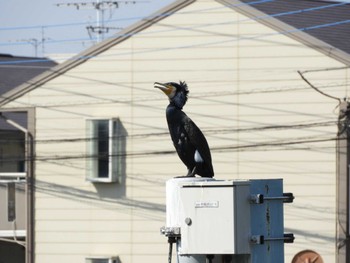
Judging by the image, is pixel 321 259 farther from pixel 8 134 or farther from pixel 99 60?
pixel 8 134

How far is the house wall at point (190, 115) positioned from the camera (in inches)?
1184

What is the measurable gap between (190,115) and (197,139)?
1432 cm

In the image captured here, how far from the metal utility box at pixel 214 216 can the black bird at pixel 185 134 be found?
135 cm

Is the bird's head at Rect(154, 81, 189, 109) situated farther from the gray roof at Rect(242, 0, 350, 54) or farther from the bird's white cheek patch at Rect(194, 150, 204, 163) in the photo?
the gray roof at Rect(242, 0, 350, 54)

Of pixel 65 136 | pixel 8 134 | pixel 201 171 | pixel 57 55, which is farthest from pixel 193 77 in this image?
pixel 201 171

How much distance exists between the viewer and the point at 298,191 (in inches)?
1186

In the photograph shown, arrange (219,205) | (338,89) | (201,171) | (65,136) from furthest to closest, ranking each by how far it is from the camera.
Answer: (65,136), (338,89), (201,171), (219,205)

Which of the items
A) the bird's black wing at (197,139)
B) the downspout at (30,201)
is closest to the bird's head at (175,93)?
the bird's black wing at (197,139)

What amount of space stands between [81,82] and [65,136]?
133 cm

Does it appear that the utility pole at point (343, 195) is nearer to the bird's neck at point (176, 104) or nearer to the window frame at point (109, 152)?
the window frame at point (109, 152)

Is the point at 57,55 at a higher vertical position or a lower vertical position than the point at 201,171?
higher

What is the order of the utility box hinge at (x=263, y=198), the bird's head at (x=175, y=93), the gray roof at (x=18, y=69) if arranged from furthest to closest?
the gray roof at (x=18, y=69) → the bird's head at (x=175, y=93) → the utility box hinge at (x=263, y=198)

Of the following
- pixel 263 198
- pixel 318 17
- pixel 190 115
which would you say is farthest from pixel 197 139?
pixel 318 17

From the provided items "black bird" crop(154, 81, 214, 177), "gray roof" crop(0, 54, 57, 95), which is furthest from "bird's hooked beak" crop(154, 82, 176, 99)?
"gray roof" crop(0, 54, 57, 95)
